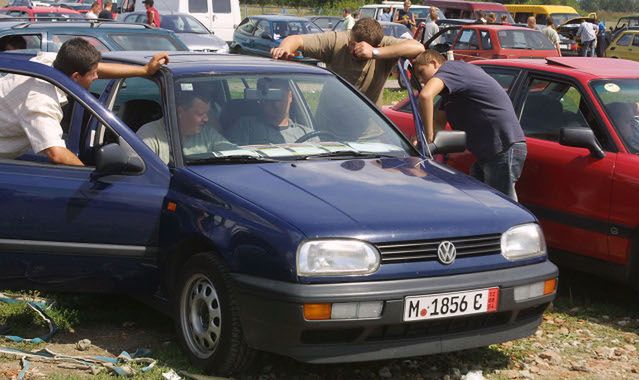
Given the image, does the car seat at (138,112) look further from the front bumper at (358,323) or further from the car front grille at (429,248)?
the car front grille at (429,248)

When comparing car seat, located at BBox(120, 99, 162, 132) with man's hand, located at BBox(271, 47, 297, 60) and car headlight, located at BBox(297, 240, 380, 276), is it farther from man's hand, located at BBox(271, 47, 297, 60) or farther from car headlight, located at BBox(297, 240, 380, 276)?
car headlight, located at BBox(297, 240, 380, 276)

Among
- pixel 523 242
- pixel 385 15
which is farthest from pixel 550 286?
pixel 385 15

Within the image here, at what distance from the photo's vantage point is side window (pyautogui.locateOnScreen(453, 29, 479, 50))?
76.2 ft

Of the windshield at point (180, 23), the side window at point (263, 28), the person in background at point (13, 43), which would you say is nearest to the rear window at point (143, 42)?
the person in background at point (13, 43)

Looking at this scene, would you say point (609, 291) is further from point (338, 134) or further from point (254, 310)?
point (254, 310)

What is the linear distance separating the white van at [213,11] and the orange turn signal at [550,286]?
28.1 m

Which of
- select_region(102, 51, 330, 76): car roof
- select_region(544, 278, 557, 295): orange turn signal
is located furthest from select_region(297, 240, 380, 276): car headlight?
select_region(102, 51, 330, 76): car roof

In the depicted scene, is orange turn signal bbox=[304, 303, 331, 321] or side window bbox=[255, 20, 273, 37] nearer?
orange turn signal bbox=[304, 303, 331, 321]

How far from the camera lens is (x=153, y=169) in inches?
205

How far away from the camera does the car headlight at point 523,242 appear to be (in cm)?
489

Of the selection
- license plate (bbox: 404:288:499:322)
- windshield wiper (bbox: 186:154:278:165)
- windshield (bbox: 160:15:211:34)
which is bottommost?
windshield (bbox: 160:15:211:34)

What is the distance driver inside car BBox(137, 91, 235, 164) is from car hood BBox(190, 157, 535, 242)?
0.22 metres

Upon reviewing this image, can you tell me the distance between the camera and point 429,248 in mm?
4602

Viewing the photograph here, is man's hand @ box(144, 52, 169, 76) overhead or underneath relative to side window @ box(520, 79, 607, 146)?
overhead
